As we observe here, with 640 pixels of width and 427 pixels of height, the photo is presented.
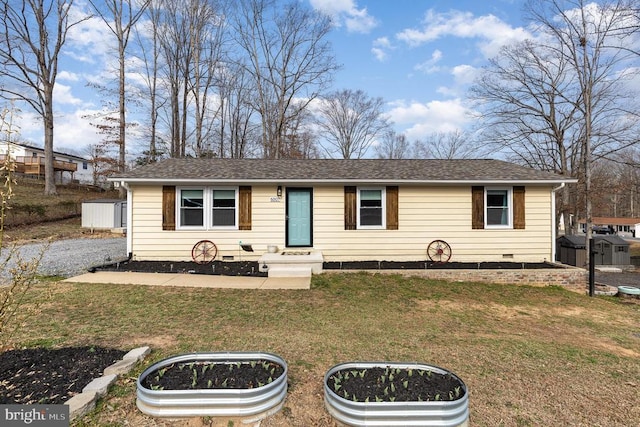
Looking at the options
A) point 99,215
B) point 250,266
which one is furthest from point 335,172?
point 99,215

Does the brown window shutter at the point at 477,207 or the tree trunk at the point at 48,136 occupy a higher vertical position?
the tree trunk at the point at 48,136

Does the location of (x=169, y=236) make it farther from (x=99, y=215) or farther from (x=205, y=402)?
(x=99, y=215)

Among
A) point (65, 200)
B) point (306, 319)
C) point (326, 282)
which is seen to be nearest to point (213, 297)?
point (306, 319)

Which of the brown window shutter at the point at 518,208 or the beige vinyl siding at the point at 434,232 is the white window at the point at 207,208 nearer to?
the beige vinyl siding at the point at 434,232

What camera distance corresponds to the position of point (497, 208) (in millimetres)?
9625

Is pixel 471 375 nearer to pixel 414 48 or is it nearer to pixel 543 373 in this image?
pixel 543 373

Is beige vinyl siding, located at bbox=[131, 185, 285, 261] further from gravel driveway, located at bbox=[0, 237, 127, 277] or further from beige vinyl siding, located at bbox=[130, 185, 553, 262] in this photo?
gravel driveway, located at bbox=[0, 237, 127, 277]

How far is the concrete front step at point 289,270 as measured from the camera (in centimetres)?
805

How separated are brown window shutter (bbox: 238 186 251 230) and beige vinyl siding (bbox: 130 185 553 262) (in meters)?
0.15

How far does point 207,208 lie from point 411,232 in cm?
604

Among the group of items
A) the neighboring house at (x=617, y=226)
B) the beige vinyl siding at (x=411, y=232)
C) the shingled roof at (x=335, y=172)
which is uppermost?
the shingled roof at (x=335, y=172)

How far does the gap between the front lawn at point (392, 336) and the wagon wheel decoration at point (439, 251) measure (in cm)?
223

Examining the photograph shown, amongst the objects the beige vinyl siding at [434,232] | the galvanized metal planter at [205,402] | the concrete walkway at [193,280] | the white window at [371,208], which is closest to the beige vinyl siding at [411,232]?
the beige vinyl siding at [434,232]

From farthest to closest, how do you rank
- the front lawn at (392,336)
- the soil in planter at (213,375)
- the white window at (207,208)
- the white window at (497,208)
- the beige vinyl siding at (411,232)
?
the white window at (497,208), the beige vinyl siding at (411,232), the white window at (207,208), the front lawn at (392,336), the soil in planter at (213,375)
